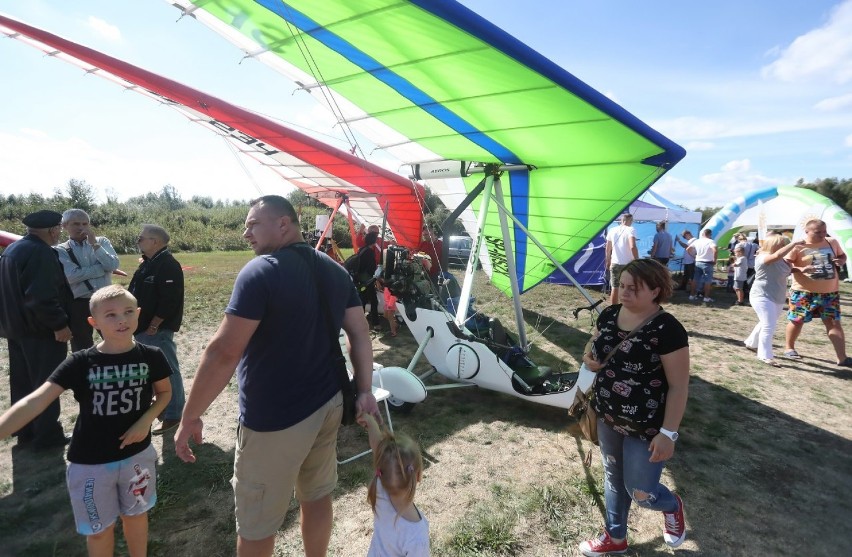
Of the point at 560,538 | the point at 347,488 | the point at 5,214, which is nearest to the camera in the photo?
the point at 560,538

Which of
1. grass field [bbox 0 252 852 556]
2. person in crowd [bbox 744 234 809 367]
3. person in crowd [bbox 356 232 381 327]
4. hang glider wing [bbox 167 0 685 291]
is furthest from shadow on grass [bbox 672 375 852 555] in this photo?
person in crowd [bbox 356 232 381 327]

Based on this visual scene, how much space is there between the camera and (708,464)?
2996 mm

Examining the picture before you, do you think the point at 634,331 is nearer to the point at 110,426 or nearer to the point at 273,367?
the point at 273,367

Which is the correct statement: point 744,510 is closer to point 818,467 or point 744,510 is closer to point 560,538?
point 818,467

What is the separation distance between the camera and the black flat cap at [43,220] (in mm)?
2736

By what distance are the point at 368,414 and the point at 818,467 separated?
3559 millimetres

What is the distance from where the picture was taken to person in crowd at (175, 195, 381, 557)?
1.43 meters

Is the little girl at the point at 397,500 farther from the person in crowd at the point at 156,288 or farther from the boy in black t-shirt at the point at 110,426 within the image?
the person in crowd at the point at 156,288

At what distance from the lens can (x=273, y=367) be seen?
5.04ft

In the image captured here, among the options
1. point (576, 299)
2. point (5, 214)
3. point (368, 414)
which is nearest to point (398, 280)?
point (368, 414)

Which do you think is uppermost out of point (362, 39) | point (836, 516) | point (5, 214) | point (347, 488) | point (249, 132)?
point (362, 39)

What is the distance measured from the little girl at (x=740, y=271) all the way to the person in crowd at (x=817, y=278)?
4726 millimetres

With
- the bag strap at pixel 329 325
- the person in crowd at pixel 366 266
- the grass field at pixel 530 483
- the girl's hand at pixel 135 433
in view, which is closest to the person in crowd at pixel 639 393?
the grass field at pixel 530 483

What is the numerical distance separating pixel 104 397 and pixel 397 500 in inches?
54.1
